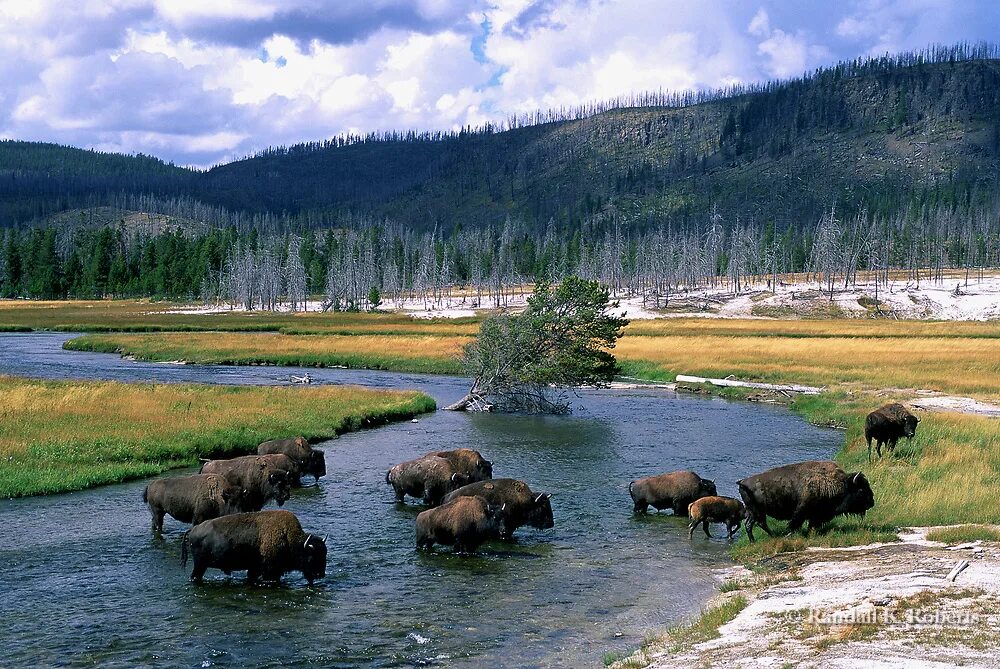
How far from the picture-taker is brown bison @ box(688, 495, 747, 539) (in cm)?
2105

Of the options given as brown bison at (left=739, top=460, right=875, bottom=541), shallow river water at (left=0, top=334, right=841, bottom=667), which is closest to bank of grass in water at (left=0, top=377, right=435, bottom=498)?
shallow river water at (left=0, top=334, right=841, bottom=667)

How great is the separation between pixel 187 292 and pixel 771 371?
548 feet

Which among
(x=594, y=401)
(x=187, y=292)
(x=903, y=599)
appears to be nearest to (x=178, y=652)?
(x=903, y=599)

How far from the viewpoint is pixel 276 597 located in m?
16.5

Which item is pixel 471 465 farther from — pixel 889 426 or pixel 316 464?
pixel 889 426

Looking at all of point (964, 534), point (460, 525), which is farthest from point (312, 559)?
point (964, 534)

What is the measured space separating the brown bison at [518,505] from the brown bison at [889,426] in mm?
13060

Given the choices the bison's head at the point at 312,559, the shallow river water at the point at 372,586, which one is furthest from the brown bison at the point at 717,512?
the bison's head at the point at 312,559

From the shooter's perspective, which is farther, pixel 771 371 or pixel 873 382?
pixel 771 371

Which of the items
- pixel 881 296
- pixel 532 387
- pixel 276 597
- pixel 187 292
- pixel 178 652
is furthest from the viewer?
pixel 187 292

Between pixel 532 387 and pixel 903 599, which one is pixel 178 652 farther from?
pixel 532 387

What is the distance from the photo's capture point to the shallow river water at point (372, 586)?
46.0 feet

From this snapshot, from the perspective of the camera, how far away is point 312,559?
17047 mm

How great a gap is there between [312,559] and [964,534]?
13325 millimetres
